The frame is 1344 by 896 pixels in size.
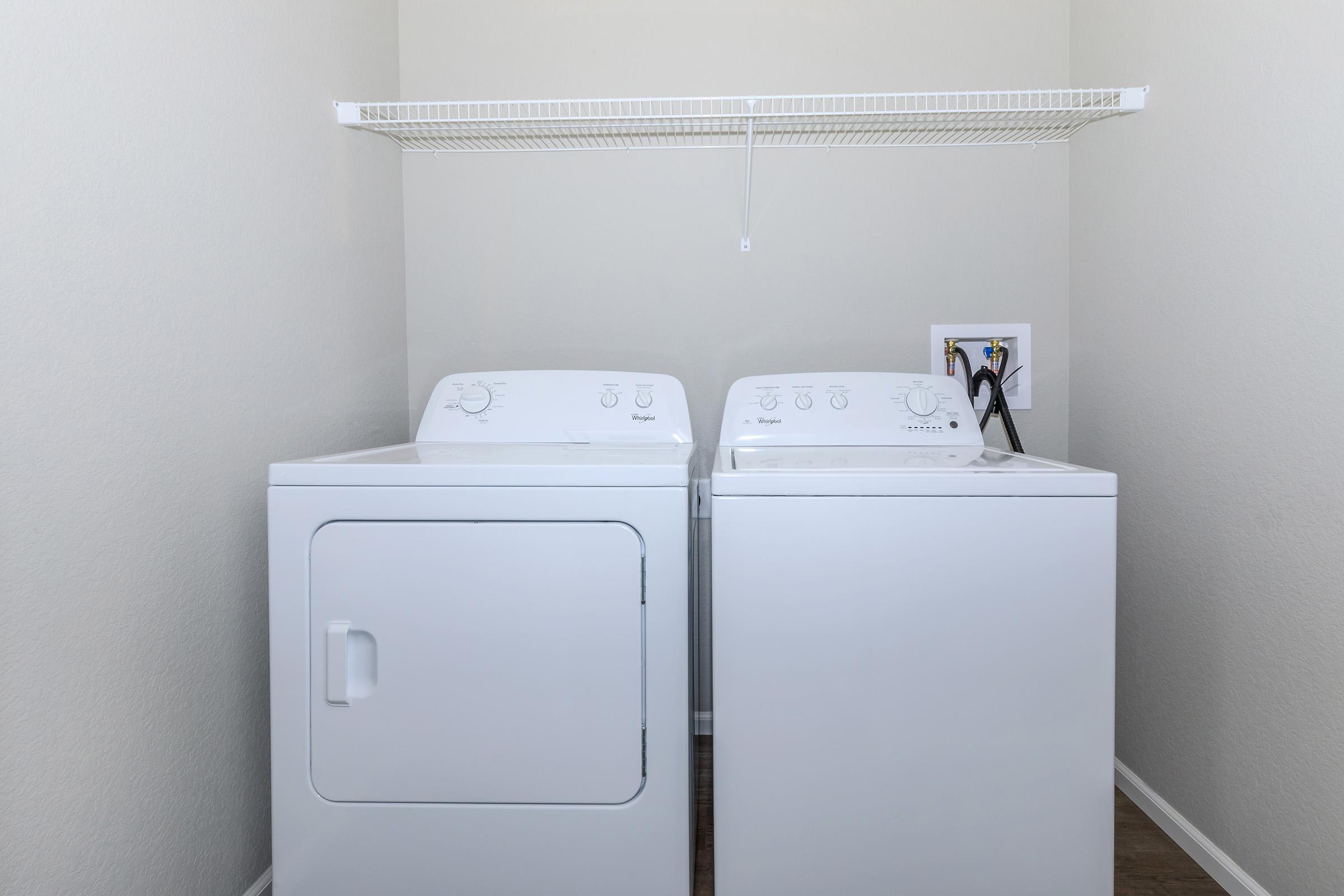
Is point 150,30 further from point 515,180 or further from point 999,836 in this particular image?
point 999,836

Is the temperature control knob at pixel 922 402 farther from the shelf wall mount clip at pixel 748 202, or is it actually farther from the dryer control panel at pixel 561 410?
the shelf wall mount clip at pixel 748 202

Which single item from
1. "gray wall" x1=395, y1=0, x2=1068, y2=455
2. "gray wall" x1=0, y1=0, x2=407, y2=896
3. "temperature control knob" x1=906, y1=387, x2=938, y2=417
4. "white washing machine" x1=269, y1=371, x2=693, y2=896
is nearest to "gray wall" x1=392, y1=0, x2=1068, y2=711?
"gray wall" x1=395, y1=0, x2=1068, y2=455

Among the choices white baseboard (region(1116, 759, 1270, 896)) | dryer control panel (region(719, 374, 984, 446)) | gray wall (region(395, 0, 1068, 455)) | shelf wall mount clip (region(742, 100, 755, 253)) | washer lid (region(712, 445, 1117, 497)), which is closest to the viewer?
washer lid (region(712, 445, 1117, 497))

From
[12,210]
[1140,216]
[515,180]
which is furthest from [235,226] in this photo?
[1140,216]

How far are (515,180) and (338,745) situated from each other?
1528 millimetres

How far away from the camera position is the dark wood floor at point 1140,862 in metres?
1.41

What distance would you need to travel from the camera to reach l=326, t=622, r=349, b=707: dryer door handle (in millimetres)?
1174

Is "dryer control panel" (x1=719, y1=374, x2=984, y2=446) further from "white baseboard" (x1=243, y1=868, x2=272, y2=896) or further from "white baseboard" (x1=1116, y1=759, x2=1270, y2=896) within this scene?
"white baseboard" (x1=243, y1=868, x2=272, y2=896)

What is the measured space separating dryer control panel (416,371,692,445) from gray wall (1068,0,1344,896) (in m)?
1.08

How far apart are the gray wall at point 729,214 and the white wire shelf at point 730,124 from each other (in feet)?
0.12

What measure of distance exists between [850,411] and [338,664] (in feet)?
3.93

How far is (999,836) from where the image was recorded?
115cm

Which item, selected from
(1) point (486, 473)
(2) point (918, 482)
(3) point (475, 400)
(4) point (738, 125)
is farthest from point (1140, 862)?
(4) point (738, 125)

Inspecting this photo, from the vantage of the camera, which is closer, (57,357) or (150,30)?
(57,357)
